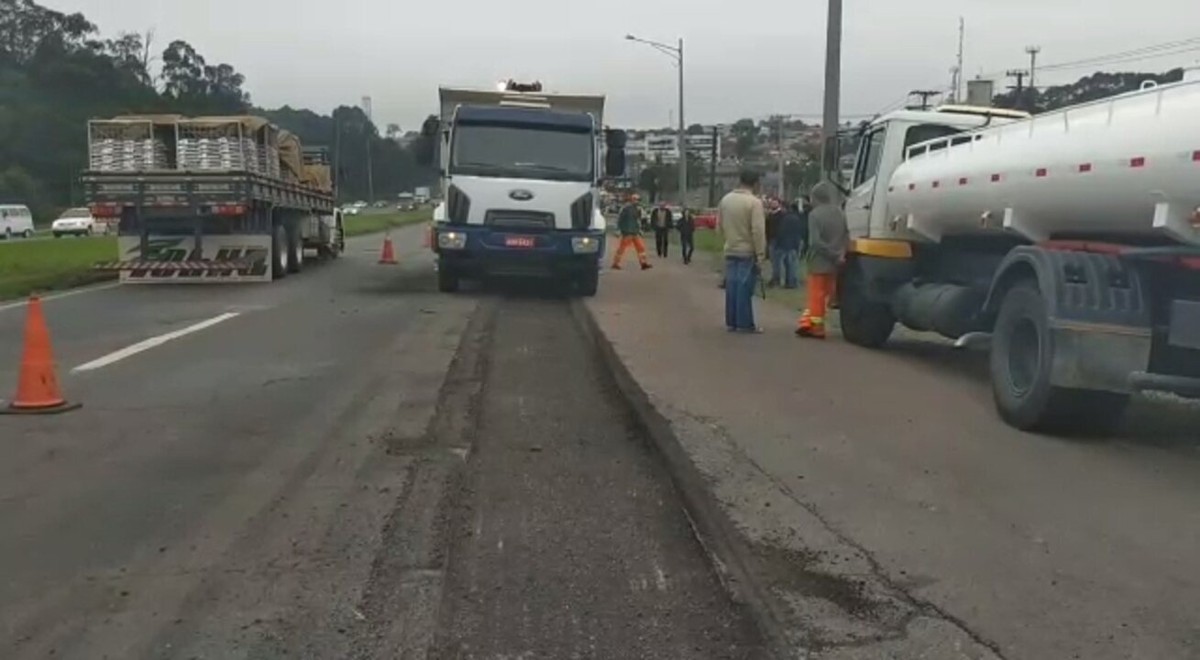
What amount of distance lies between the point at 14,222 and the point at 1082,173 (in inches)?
2421

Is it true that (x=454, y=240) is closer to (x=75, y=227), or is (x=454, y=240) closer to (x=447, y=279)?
(x=447, y=279)

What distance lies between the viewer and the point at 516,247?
63.2 feet

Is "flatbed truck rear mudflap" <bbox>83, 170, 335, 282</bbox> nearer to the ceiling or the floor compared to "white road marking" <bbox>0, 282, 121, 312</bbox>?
nearer to the ceiling

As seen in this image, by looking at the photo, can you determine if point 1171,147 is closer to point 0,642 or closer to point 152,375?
point 0,642

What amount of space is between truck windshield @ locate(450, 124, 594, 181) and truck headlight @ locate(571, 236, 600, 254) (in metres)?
0.91

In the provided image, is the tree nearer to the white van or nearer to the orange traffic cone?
the white van

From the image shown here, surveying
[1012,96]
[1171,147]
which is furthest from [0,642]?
[1012,96]

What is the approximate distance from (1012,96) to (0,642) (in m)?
39.3

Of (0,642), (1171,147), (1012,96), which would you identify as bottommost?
(0,642)

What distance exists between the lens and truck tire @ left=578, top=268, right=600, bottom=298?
20328mm

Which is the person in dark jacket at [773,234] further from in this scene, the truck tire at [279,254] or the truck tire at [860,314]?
the truck tire at [279,254]

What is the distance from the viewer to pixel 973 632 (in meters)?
4.72

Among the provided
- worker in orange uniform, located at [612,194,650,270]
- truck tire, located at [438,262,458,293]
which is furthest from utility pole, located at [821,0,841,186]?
worker in orange uniform, located at [612,194,650,270]

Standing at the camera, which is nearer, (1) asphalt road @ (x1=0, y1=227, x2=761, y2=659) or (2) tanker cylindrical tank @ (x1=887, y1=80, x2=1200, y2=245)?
(1) asphalt road @ (x1=0, y1=227, x2=761, y2=659)
